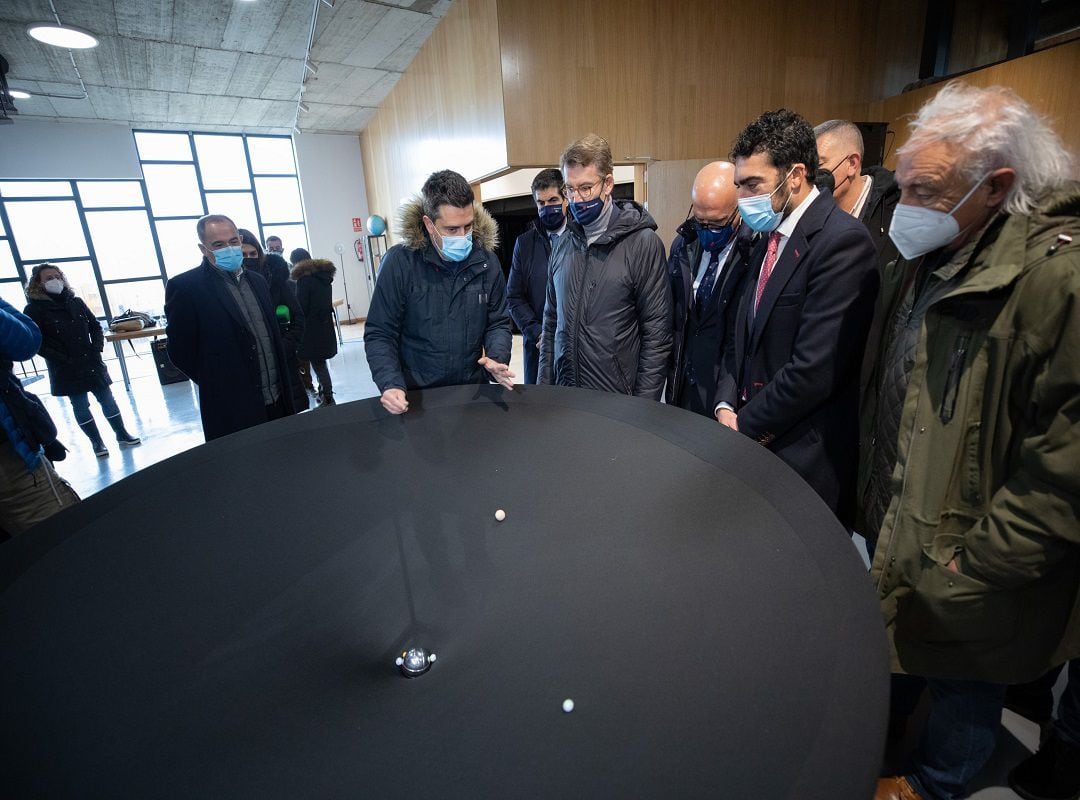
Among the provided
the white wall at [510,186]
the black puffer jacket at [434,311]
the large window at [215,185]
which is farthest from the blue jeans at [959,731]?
the large window at [215,185]

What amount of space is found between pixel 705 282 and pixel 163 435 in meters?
4.23

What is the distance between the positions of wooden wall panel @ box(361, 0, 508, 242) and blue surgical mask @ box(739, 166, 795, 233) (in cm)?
310

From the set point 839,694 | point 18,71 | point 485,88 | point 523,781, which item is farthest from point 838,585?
point 18,71

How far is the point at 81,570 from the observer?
0.80m

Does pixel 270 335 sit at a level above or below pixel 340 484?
above

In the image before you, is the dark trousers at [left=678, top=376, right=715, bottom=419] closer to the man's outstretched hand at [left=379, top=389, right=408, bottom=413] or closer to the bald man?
the bald man

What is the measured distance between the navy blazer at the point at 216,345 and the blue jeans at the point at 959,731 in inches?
99.1

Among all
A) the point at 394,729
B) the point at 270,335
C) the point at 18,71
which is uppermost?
the point at 18,71

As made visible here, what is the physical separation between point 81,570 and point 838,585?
1.12 meters

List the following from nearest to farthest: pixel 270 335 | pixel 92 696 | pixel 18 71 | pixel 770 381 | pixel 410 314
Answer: pixel 92 696, pixel 770 381, pixel 410 314, pixel 270 335, pixel 18 71

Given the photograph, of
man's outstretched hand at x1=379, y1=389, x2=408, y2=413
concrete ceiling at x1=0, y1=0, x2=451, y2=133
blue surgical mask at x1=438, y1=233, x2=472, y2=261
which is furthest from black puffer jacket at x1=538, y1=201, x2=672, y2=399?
concrete ceiling at x1=0, y1=0, x2=451, y2=133

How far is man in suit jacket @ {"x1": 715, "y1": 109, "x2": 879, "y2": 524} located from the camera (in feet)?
3.89

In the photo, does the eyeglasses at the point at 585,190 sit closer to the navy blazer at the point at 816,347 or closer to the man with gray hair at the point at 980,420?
the navy blazer at the point at 816,347

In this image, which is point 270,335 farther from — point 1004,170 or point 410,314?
point 1004,170
